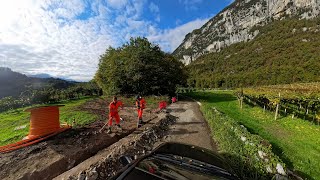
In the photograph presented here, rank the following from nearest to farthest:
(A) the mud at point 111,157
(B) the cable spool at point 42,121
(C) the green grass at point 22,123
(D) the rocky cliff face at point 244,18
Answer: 1. (A) the mud at point 111,157
2. (B) the cable spool at point 42,121
3. (C) the green grass at point 22,123
4. (D) the rocky cliff face at point 244,18

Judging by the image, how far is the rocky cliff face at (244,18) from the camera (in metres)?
130

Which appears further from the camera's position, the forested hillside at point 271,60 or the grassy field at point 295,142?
the forested hillside at point 271,60

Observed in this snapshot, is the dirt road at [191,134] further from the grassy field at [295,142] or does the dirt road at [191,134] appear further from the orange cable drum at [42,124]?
the orange cable drum at [42,124]

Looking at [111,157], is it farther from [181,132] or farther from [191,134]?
[181,132]

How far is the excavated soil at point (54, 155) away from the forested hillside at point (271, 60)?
146 feet

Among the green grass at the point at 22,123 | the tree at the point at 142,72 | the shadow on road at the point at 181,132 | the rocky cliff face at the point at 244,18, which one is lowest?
the green grass at the point at 22,123

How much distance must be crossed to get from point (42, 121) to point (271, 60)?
103606 millimetres

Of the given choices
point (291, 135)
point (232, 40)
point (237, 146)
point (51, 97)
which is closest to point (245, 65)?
point (232, 40)

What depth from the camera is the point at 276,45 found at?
357 ft

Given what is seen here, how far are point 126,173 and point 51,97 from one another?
6095 cm

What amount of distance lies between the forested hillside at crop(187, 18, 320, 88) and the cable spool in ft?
146

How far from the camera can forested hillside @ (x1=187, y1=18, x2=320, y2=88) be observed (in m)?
69.4

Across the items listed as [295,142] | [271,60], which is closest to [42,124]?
[295,142]

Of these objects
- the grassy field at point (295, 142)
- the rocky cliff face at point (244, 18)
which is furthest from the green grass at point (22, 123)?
the rocky cliff face at point (244, 18)
